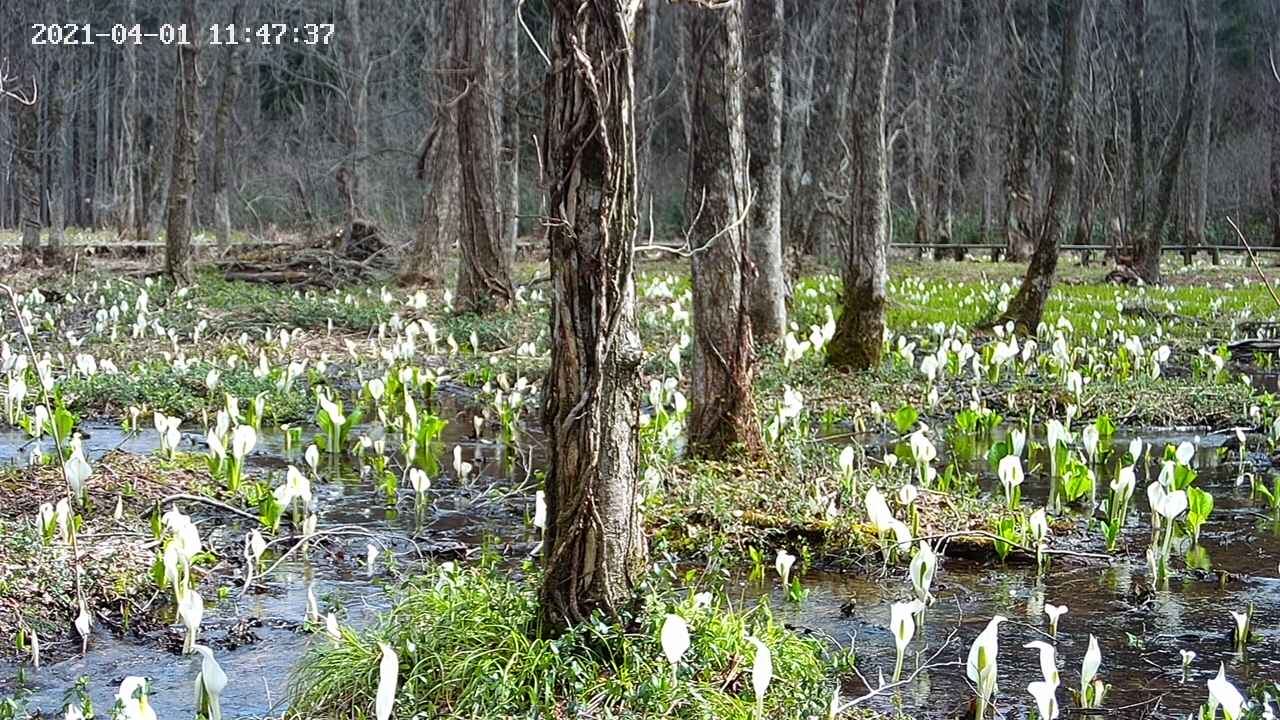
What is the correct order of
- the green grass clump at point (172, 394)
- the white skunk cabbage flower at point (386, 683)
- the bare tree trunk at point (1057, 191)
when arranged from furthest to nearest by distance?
the bare tree trunk at point (1057, 191), the green grass clump at point (172, 394), the white skunk cabbage flower at point (386, 683)

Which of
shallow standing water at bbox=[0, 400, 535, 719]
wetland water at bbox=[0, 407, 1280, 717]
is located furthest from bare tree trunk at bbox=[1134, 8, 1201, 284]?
shallow standing water at bbox=[0, 400, 535, 719]

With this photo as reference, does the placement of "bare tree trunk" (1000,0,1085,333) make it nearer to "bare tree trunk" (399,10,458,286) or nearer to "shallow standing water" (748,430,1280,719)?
"shallow standing water" (748,430,1280,719)

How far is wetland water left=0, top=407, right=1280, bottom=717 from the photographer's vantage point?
13.7 ft

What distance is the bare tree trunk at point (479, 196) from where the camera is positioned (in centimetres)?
1466

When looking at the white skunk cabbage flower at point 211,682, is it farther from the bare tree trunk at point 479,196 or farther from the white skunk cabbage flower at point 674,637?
the bare tree trunk at point 479,196

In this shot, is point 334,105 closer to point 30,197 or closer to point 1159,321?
point 30,197

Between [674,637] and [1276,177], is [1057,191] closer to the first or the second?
[674,637]

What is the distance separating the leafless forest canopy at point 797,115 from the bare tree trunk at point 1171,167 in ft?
1.81

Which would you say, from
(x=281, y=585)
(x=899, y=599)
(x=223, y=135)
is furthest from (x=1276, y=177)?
(x=281, y=585)

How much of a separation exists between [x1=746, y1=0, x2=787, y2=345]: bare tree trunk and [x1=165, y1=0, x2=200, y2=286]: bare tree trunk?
28.8 feet

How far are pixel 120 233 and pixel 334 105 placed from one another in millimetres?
8019

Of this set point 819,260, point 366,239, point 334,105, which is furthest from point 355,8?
point 334,105

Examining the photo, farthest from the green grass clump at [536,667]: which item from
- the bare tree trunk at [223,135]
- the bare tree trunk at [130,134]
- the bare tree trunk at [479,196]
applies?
the bare tree trunk at [130,134]

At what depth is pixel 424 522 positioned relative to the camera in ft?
21.2
